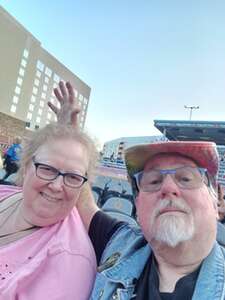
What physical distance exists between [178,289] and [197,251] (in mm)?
149

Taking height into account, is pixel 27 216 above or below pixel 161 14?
below

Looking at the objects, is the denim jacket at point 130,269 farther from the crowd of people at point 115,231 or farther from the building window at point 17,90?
the building window at point 17,90

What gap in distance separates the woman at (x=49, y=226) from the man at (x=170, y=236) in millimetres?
129

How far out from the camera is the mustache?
44.1 inches

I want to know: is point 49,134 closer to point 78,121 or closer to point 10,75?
point 78,121

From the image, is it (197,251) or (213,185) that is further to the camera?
(213,185)

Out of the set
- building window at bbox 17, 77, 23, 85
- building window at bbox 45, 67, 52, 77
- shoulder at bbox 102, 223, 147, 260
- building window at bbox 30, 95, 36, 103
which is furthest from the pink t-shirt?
building window at bbox 45, 67, 52, 77

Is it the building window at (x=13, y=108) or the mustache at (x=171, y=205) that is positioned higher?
the building window at (x=13, y=108)

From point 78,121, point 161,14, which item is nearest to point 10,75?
point 161,14

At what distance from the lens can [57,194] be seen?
1.38 m

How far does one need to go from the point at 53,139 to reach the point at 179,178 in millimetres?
656

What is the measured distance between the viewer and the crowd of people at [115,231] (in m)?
1.08

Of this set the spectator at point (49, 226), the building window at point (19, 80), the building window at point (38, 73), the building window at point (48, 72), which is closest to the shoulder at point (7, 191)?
the spectator at point (49, 226)

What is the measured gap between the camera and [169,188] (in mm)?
1178
